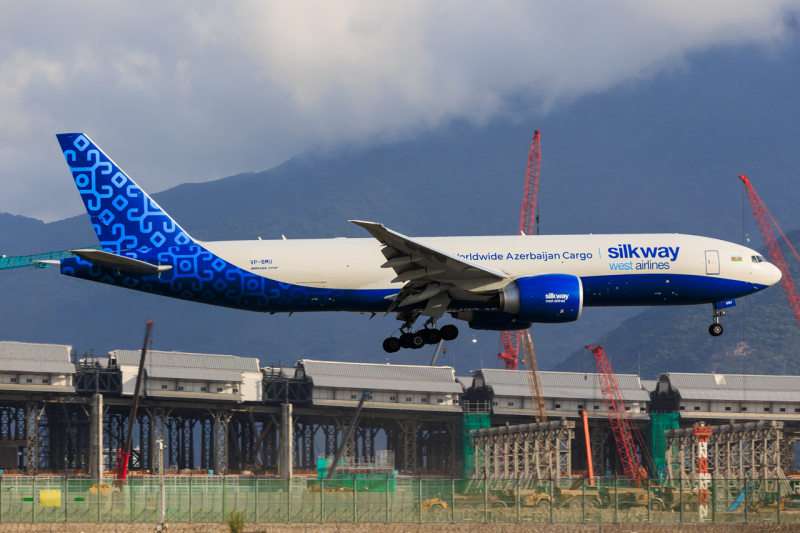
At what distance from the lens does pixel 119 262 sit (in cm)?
5006

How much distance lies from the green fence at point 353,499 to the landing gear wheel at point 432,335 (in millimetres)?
8070

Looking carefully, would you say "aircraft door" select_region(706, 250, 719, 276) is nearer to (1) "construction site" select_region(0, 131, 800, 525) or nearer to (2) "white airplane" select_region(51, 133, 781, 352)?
(2) "white airplane" select_region(51, 133, 781, 352)

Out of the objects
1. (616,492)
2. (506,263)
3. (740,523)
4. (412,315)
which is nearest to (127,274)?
(412,315)

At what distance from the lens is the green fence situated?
54.5m

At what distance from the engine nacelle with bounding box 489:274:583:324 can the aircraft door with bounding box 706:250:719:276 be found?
28.2 ft

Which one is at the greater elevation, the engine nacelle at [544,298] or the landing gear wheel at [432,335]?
the engine nacelle at [544,298]

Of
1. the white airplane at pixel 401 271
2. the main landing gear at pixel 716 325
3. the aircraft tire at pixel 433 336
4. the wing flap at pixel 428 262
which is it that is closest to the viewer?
the wing flap at pixel 428 262

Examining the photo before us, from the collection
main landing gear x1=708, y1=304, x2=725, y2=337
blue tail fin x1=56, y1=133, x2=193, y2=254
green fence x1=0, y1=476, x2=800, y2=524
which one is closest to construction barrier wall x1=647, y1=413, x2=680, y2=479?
green fence x1=0, y1=476, x2=800, y2=524

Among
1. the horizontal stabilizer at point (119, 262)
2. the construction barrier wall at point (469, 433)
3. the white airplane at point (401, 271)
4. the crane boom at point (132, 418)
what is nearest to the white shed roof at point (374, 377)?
the construction barrier wall at point (469, 433)

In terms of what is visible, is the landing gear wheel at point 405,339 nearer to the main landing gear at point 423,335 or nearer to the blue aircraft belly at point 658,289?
the main landing gear at point 423,335

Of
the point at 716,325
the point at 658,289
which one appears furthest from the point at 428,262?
the point at 716,325

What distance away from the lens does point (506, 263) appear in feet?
169

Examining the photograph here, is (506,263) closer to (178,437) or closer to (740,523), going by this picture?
(740,523)

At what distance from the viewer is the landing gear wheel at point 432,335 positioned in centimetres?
5300
